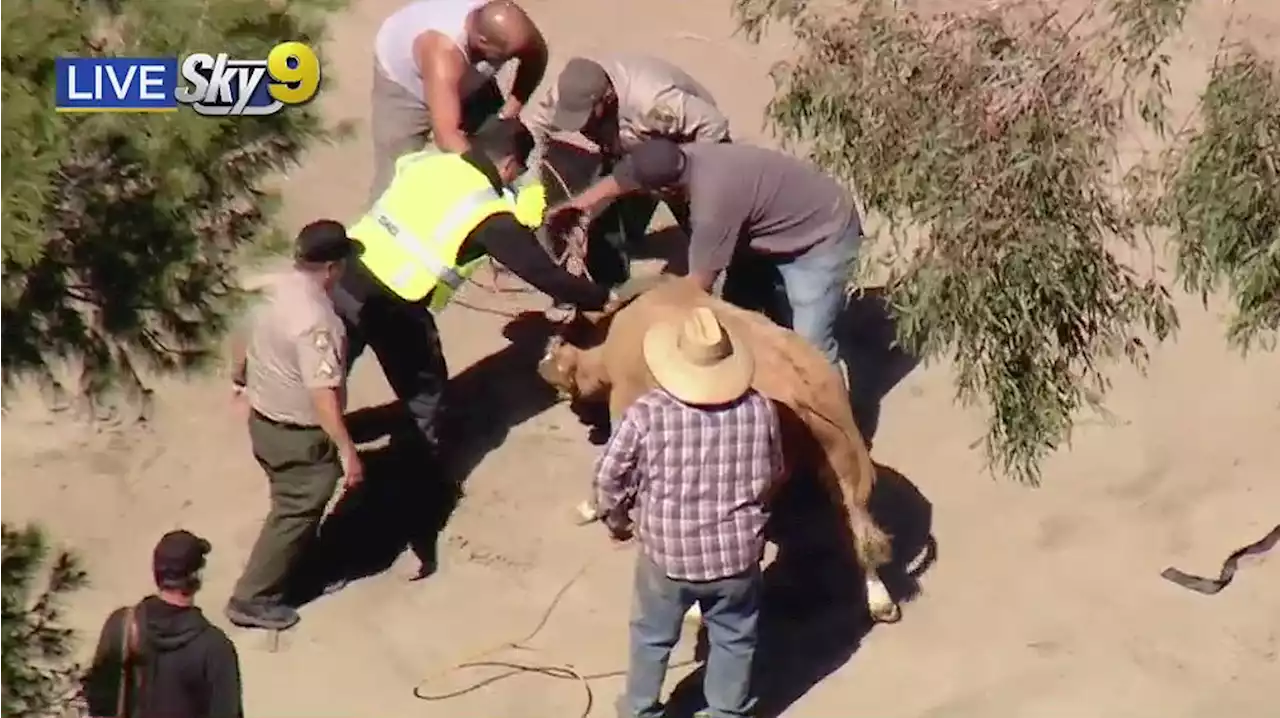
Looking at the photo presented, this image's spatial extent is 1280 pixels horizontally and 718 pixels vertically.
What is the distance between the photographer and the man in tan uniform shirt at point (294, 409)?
6520mm

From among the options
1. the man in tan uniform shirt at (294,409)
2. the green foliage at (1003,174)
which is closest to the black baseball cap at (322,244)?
the man in tan uniform shirt at (294,409)

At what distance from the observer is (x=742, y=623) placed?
242 inches

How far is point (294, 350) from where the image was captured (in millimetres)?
6566

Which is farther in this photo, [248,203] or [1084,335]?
[248,203]

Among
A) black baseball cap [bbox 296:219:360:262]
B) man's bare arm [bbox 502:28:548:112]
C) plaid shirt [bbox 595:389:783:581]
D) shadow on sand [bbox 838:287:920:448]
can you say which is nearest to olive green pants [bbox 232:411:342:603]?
black baseball cap [bbox 296:219:360:262]

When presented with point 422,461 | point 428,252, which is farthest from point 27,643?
point 422,461

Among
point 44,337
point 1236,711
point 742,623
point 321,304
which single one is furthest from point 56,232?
point 1236,711

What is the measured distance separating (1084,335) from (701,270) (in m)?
1.40

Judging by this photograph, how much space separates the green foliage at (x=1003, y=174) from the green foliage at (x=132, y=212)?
2333mm

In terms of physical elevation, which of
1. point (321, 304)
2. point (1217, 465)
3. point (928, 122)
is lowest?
point (1217, 465)

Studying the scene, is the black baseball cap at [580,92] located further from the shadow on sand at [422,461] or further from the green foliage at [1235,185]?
the green foliage at [1235,185]

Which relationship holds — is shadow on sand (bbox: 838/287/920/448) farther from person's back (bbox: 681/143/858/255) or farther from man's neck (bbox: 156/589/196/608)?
man's neck (bbox: 156/589/196/608)

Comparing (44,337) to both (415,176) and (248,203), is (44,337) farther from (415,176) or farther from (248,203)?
(415,176)

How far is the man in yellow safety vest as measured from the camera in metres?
7.05
